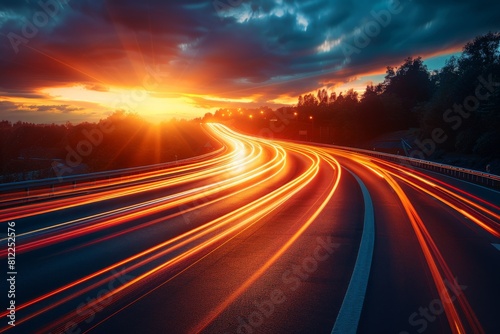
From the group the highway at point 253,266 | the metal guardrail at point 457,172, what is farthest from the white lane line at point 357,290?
the metal guardrail at point 457,172

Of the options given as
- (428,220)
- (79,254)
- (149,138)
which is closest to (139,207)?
(79,254)

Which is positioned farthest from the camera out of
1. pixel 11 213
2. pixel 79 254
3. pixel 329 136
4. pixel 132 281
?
pixel 329 136

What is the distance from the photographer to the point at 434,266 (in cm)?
800

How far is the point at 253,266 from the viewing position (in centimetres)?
805

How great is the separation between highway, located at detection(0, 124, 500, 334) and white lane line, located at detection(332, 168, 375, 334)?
0.08ft

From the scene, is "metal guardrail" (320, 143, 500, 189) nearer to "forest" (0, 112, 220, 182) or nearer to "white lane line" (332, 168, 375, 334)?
"white lane line" (332, 168, 375, 334)

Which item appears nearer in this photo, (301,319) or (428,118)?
(301,319)

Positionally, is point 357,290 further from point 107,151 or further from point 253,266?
point 107,151

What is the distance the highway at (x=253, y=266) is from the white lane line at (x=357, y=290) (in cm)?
2

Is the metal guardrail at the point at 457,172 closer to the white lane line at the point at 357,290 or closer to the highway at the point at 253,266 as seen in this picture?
the highway at the point at 253,266

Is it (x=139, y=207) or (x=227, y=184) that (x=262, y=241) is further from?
(x=227, y=184)

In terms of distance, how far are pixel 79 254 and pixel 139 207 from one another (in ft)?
21.7

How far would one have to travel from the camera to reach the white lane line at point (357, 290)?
211 inches

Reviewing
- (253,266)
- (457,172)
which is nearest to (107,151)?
(457,172)
